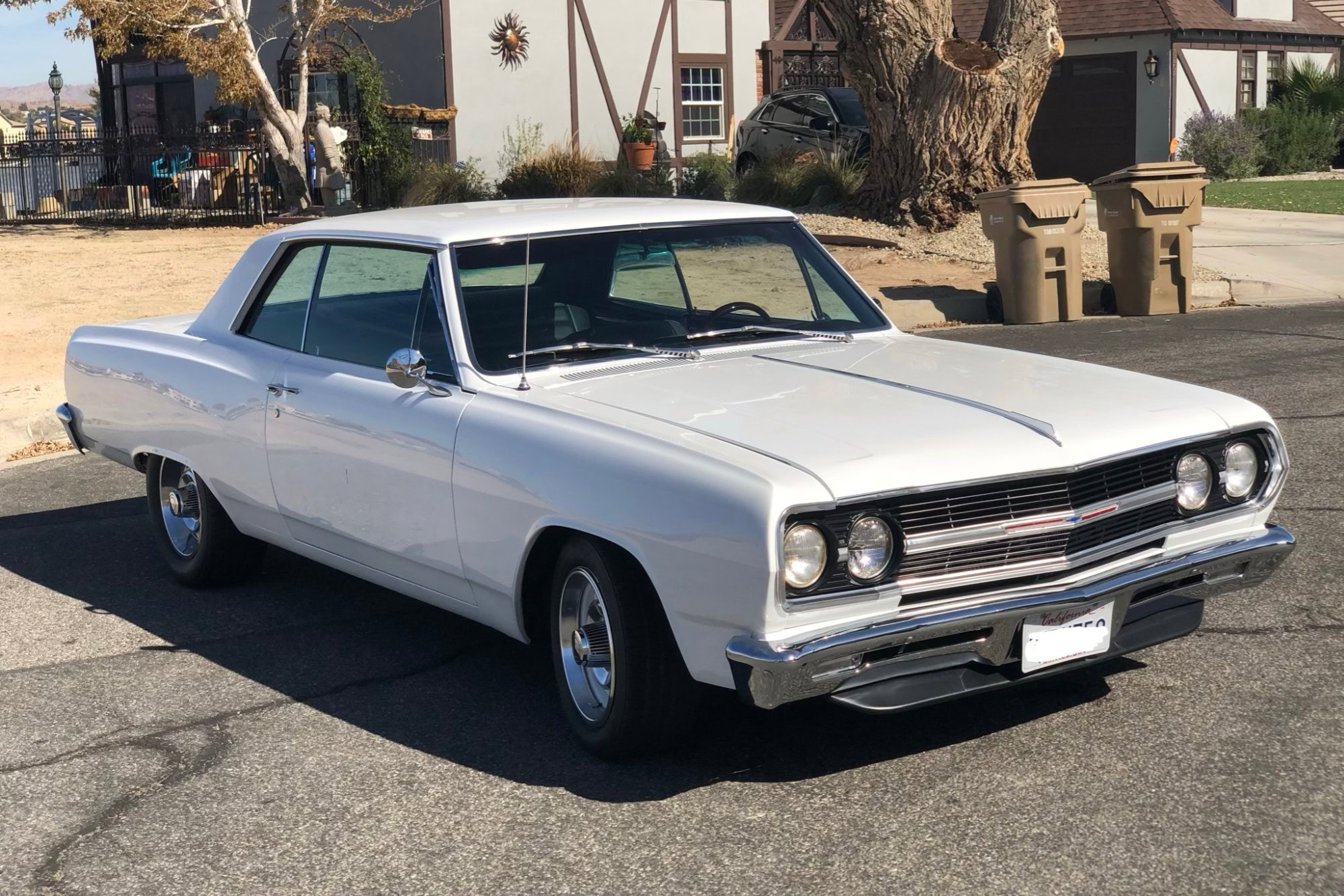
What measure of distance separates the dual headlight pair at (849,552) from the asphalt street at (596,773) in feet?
1.99

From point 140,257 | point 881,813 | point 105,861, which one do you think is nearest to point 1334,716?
point 881,813

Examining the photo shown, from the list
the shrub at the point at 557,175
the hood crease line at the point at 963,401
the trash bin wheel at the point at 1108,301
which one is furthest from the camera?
the shrub at the point at 557,175

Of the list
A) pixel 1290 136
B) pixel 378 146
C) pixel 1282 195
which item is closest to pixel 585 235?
pixel 378 146

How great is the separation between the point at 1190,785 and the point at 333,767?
230cm

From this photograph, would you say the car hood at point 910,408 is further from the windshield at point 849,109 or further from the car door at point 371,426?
the windshield at point 849,109

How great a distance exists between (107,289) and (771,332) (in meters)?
13.9

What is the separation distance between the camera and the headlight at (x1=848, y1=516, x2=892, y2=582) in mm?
3816

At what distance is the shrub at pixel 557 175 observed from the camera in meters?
23.4

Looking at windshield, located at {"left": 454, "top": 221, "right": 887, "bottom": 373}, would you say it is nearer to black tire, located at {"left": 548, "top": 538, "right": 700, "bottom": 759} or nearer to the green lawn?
black tire, located at {"left": 548, "top": 538, "right": 700, "bottom": 759}

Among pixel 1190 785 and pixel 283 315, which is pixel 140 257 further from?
pixel 1190 785

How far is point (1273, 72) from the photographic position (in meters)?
35.0

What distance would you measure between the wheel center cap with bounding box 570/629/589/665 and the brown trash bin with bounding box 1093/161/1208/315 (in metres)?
10.5

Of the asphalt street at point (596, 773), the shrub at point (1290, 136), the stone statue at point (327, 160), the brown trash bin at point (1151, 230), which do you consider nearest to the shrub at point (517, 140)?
the stone statue at point (327, 160)

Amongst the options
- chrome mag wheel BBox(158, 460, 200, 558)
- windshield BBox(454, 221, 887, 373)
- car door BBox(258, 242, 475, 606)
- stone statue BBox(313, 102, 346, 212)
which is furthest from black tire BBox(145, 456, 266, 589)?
stone statue BBox(313, 102, 346, 212)
